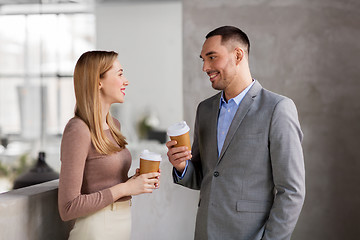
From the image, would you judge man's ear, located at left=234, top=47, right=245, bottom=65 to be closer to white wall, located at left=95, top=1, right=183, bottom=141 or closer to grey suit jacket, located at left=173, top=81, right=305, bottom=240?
grey suit jacket, located at left=173, top=81, right=305, bottom=240

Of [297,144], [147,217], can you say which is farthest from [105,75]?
[147,217]

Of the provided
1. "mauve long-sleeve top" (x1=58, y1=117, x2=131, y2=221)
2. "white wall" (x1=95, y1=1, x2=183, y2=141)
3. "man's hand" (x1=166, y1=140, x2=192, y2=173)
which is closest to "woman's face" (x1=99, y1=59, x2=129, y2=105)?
"mauve long-sleeve top" (x1=58, y1=117, x2=131, y2=221)

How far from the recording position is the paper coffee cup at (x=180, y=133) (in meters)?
1.69

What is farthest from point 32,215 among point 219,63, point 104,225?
point 219,63

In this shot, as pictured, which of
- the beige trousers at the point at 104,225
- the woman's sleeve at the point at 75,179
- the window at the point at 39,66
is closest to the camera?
the woman's sleeve at the point at 75,179

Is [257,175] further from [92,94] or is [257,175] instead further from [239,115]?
[92,94]

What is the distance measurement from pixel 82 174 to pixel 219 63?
27.4 inches

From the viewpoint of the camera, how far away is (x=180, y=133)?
1696mm

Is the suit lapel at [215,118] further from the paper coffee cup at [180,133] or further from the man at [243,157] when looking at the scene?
the paper coffee cup at [180,133]

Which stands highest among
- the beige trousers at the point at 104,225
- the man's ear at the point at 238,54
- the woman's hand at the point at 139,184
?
the man's ear at the point at 238,54

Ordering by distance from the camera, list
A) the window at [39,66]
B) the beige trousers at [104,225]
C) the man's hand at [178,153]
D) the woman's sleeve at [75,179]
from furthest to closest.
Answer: the window at [39,66]
the man's hand at [178,153]
the beige trousers at [104,225]
the woman's sleeve at [75,179]

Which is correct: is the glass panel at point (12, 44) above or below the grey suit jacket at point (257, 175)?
above

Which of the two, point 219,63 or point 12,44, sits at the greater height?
point 12,44

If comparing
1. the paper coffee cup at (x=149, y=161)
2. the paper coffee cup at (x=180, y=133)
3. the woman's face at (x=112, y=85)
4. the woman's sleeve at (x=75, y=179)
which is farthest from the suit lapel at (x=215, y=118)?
the woman's sleeve at (x=75, y=179)
